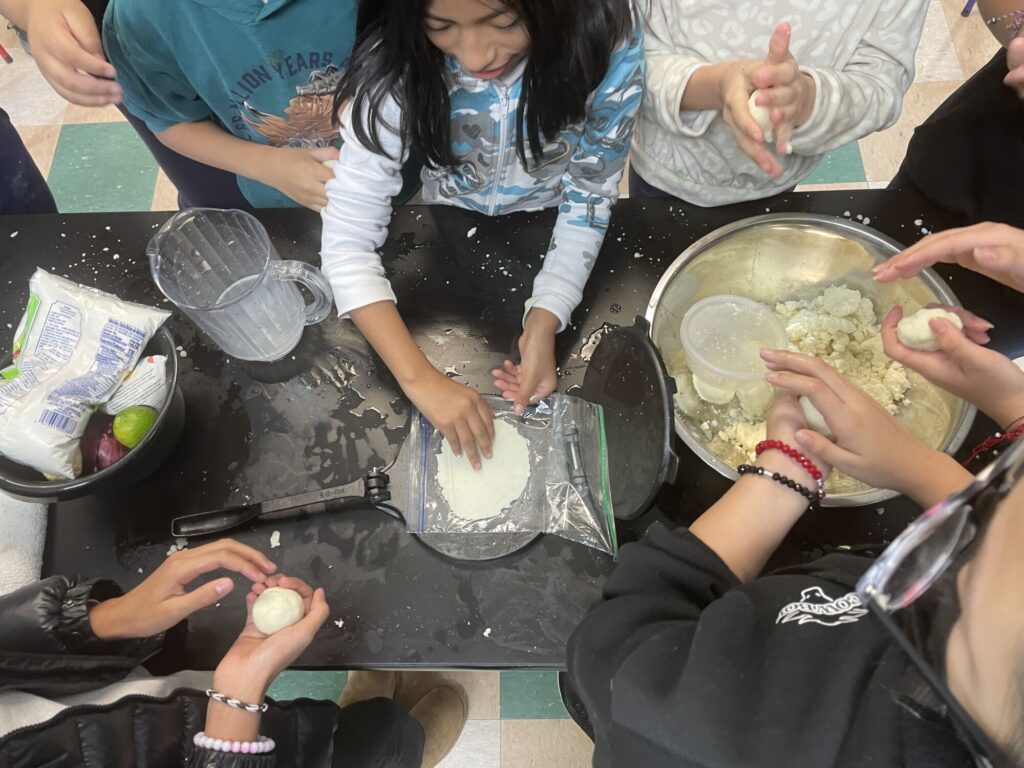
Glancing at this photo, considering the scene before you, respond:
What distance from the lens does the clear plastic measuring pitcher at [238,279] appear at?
78 cm

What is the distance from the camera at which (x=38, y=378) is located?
0.68m

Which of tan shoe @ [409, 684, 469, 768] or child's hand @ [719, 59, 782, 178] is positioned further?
tan shoe @ [409, 684, 469, 768]

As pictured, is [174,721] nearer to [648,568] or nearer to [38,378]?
[38,378]

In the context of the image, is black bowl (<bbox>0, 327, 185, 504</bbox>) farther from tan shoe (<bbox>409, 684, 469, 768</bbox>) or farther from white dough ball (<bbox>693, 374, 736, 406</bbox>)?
tan shoe (<bbox>409, 684, 469, 768</bbox>)

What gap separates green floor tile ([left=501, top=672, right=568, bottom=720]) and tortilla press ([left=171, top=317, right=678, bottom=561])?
673mm

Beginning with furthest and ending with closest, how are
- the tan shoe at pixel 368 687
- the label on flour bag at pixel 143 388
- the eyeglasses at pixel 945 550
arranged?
the tan shoe at pixel 368 687 → the label on flour bag at pixel 143 388 → the eyeglasses at pixel 945 550

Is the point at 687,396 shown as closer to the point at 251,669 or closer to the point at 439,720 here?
the point at 251,669

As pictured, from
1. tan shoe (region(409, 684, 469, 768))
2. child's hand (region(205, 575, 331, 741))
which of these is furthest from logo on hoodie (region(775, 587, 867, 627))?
tan shoe (region(409, 684, 469, 768))

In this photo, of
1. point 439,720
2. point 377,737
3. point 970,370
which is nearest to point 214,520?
point 377,737

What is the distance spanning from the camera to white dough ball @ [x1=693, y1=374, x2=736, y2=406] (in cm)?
80

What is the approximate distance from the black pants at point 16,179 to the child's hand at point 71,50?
1.29 ft

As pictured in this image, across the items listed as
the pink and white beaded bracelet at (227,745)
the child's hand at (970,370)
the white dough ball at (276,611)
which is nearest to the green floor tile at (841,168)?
the child's hand at (970,370)

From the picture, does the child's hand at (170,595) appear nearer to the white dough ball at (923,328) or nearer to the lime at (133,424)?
the lime at (133,424)

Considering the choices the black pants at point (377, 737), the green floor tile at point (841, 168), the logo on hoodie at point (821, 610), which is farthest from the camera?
the green floor tile at point (841, 168)
